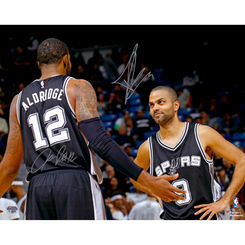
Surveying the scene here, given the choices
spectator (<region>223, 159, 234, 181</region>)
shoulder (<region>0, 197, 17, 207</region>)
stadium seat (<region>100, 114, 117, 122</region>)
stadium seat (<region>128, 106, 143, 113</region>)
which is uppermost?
stadium seat (<region>128, 106, 143, 113</region>)

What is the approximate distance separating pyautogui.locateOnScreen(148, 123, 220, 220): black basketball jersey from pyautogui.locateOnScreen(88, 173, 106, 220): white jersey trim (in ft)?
4.04

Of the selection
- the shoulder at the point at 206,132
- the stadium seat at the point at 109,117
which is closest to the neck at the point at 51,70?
the shoulder at the point at 206,132

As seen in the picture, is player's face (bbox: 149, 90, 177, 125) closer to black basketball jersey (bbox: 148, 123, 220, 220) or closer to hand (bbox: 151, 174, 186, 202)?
black basketball jersey (bbox: 148, 123, 220, 220)

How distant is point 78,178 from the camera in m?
3.30

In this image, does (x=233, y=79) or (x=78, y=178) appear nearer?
(x=78, y=178)

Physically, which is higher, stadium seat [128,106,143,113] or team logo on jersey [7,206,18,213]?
stadium seat [128,106,143,113]

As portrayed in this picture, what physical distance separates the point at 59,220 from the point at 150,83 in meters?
2.50

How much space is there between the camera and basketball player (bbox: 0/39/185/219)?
326 centimetres

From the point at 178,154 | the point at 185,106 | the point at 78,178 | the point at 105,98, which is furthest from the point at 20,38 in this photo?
the point at 78,178

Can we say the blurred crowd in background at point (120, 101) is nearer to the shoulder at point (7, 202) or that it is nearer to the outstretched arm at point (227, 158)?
the shoulder at point (7, 202)

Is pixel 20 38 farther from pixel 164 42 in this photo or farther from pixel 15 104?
pixel 15 104
